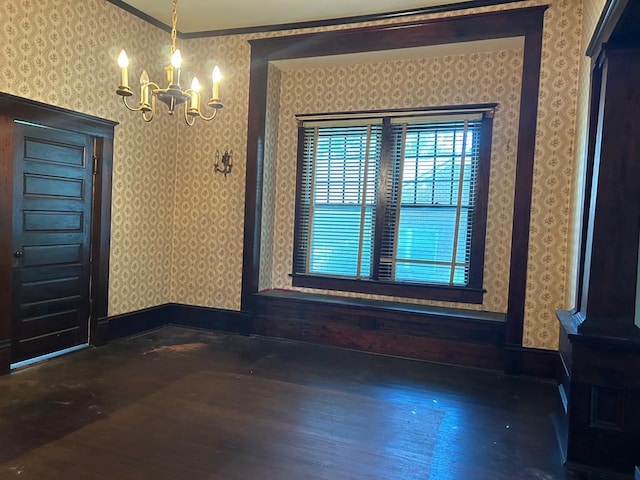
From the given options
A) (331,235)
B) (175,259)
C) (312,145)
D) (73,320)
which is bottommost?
(73,320)

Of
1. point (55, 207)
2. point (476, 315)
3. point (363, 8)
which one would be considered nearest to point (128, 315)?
point (55, 207)

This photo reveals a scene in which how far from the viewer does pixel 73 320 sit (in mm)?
4426

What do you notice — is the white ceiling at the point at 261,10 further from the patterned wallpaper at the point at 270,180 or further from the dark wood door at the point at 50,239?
the dark wood door at the point at 50,239

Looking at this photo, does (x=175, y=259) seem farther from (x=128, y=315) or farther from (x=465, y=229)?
(x=465, y=229)

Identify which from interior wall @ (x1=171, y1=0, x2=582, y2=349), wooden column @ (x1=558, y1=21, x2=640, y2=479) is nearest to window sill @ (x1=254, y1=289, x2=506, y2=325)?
interior wall @ (x1=171, y1=0, x2=582, y2=349)

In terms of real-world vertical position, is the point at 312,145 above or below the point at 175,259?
above

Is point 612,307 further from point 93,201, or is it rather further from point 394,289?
point 93,201

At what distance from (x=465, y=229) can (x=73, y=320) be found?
13.3 ft

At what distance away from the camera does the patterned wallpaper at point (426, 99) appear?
15.3ft

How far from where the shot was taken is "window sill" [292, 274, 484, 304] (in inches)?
188

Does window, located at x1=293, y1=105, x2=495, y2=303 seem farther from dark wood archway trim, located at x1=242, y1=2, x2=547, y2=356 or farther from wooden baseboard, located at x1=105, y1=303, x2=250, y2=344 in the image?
wooden baseboard, located at x1=105, y1=303, x2=250, y2=344

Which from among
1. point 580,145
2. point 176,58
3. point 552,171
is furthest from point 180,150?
point 580,145

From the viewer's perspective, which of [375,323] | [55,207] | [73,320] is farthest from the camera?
[375,323]

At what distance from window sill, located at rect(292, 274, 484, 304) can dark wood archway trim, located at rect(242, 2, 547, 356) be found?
569 mm
